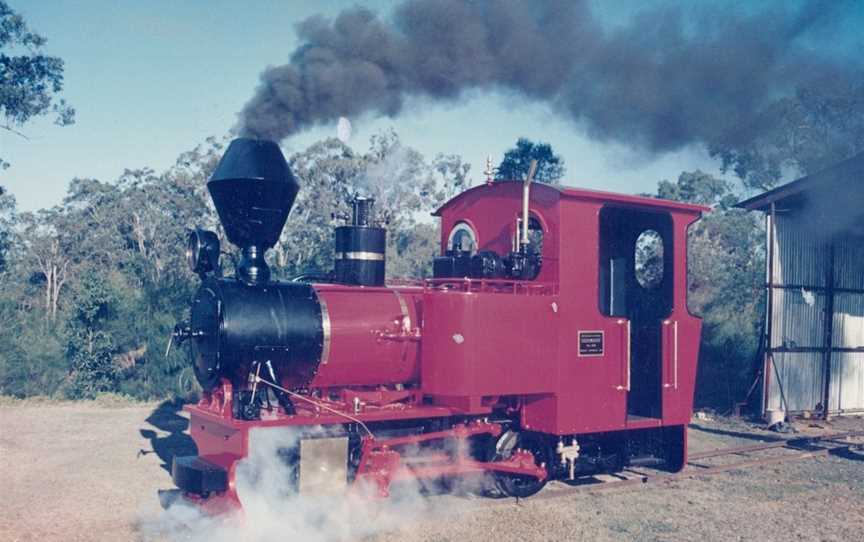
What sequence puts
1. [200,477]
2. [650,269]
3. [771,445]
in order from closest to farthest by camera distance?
[200,477] < [650,269] < [771,445]

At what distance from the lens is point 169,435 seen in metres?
11.9

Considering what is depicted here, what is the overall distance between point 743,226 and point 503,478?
3798 cm

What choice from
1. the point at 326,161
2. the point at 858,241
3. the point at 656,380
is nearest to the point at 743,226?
the point at 326,161

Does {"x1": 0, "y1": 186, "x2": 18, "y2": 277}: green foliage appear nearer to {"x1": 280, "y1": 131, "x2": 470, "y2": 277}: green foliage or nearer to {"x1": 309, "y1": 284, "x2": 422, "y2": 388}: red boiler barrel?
{"x1": 280, "y1": 131, "x2": 470, "y2": 277}: green foliage

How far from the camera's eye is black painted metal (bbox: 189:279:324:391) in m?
6.64

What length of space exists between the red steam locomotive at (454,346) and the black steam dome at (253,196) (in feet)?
0.04

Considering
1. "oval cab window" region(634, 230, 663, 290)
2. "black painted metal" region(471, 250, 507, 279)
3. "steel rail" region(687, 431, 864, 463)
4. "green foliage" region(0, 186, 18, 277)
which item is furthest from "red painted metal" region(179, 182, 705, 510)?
"green foliage" region(0, 186, 18, 277)

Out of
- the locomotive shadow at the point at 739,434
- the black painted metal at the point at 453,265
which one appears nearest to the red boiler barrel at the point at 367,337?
the black painted metal at the point at 453,265

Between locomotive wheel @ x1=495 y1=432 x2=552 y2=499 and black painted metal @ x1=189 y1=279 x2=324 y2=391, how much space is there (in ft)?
8.12

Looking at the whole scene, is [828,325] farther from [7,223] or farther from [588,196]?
[7,223]

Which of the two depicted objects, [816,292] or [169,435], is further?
[816,292]

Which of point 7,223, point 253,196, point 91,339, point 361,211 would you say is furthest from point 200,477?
point 7,223

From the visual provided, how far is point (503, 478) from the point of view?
8.30 meters

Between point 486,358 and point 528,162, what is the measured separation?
21.1 m
